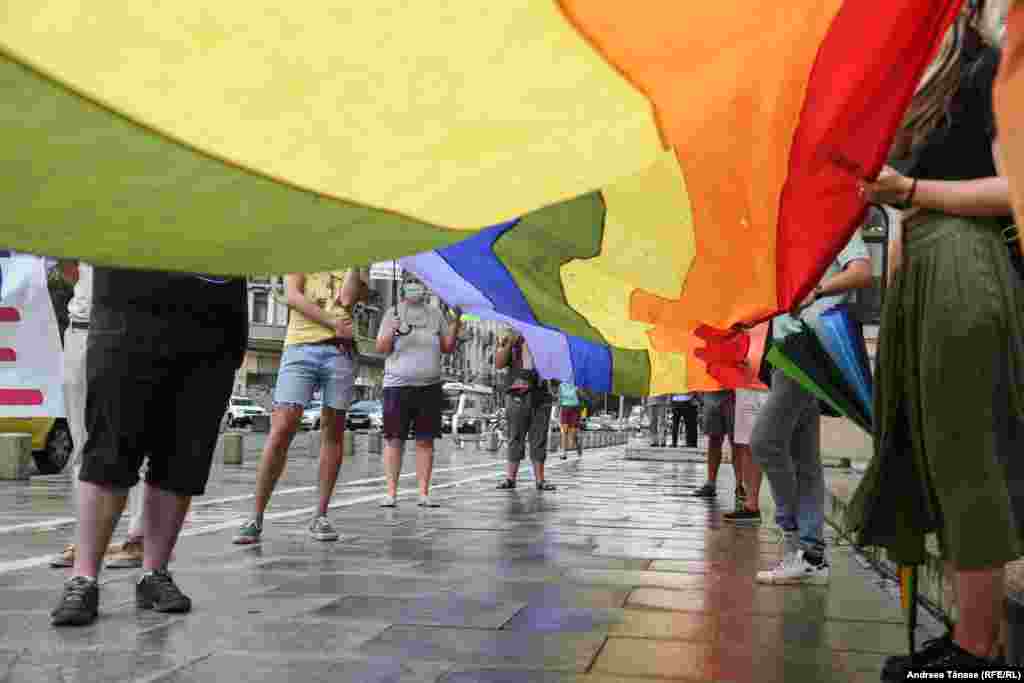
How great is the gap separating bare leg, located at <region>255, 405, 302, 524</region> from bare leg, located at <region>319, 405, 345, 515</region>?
220 mm

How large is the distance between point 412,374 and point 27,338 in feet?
10.7

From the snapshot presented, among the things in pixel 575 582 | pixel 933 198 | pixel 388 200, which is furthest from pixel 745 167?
pixel 575 582

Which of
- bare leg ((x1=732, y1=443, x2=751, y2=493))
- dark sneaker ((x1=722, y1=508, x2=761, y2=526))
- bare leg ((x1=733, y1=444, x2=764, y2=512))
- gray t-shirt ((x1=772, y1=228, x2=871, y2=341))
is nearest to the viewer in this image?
gray t-shirt ((x1=772, y1=228, x2=871, y2=341))

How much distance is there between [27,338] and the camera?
575cm

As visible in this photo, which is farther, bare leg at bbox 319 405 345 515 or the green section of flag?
bare leg at bbox 319 405 345 515

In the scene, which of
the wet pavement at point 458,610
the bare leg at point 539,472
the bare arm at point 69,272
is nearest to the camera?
the wet pavement at point 458,610

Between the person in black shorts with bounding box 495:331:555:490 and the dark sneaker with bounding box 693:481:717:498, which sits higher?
the person in black shorts with bounding box 495:331:555:490

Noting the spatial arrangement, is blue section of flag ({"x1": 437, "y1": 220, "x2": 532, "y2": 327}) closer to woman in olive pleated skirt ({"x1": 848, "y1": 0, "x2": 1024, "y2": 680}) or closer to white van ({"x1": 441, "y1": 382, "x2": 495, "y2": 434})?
woman in olive pleated skirt ({"x1": 848, "y1": 0, "x2": 1024, "y2": 680})

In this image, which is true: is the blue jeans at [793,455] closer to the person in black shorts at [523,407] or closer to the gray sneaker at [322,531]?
the gray sneaker at [322,531]

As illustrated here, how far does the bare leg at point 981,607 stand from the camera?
251cm

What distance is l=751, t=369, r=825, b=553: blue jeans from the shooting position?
4980mm

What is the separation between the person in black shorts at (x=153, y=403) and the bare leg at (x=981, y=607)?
2647 mm

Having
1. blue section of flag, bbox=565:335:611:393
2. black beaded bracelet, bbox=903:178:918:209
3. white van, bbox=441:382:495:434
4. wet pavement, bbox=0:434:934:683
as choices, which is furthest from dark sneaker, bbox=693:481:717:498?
white van, bbox=441:382:495:434

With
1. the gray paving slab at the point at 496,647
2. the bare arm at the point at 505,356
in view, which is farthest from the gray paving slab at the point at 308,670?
the bare arm at the point at 505,356
